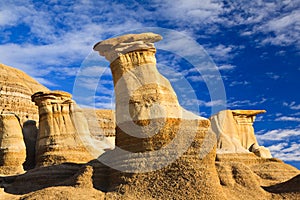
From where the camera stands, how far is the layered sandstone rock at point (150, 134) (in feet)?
67.5

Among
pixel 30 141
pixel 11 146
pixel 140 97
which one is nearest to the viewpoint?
pixel 140 97

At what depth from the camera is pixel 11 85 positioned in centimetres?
5391

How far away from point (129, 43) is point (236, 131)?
2495cm

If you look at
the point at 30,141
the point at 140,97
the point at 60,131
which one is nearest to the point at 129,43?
the point at 140,97

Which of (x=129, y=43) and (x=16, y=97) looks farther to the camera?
(x=16, y=97)

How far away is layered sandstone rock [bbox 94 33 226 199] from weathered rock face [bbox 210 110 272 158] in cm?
1649

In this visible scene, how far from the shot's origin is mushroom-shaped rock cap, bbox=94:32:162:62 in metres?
24.2

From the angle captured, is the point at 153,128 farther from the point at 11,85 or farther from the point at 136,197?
the point at 11,85

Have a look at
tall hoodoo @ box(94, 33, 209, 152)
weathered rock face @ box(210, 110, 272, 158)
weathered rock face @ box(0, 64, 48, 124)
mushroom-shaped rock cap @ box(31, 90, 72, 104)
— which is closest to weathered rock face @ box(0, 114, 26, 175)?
mushroom-shaped rock cap @ box(31, 90, 72, 104)

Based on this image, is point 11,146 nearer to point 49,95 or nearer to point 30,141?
point 30,141

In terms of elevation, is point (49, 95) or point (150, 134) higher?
point (49, 95)

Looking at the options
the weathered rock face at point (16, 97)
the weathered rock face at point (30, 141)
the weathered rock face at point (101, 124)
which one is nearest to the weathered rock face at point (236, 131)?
the weathered rock face at point (101, 124)

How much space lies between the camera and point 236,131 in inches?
1833

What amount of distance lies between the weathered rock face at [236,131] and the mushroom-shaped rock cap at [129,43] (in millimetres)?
16449
